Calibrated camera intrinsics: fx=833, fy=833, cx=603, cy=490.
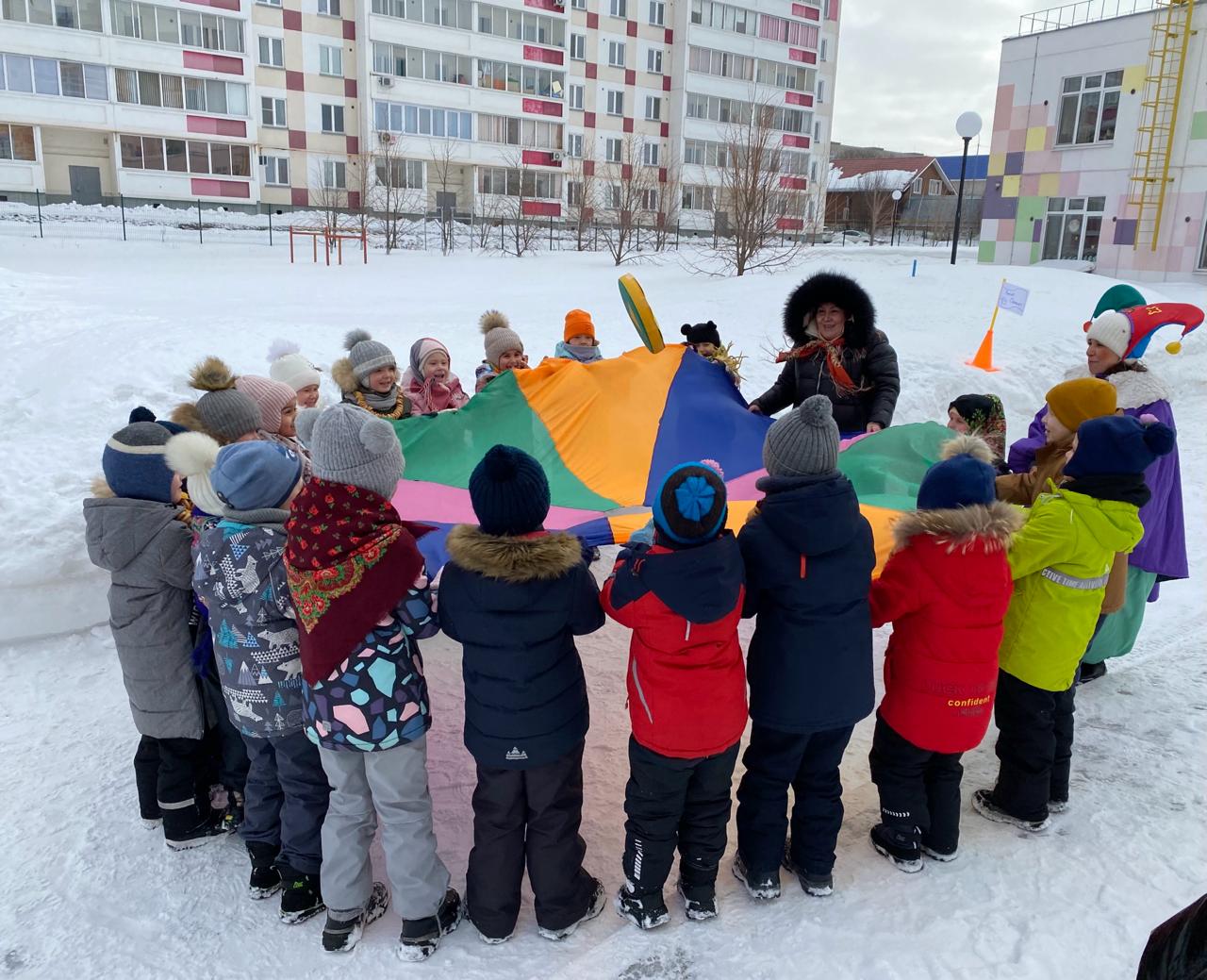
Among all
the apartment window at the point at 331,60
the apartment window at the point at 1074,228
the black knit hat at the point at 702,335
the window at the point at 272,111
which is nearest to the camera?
the black knit hat at the point at 702,335

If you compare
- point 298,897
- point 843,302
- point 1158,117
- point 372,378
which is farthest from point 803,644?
point 1158,117

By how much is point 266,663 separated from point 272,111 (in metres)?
31.6

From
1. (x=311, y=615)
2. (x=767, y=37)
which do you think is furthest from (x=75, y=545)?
(x=767, y=37)

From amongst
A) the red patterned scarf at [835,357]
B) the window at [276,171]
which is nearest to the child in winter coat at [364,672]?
the red patterned scarf at [835,357]

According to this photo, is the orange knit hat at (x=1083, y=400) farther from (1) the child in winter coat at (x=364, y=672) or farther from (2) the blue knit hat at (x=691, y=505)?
(1) the child in winter coat at (x=364, y=672)

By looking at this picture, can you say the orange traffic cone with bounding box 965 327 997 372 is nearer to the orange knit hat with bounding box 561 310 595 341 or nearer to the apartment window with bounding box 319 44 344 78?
the orange knit hat with bounding box 561 310 595 341

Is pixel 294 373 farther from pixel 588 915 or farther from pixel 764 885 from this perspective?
pixel 764 885

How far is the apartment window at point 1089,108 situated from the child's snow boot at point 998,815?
21.7 meters

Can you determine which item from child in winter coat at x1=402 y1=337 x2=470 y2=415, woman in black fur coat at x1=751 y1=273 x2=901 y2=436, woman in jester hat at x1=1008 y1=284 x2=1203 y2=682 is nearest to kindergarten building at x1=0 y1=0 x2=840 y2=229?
child in winter coat at x1=402 y1=337 x2=470 y2=415

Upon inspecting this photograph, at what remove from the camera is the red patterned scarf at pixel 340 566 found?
2193mm

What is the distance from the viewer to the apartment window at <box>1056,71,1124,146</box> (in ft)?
63.4

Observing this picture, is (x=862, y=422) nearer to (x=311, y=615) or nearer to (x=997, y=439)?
(x=997, y=439)

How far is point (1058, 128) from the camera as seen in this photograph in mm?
20531

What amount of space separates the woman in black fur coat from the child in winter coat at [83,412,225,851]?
2.81 meters
